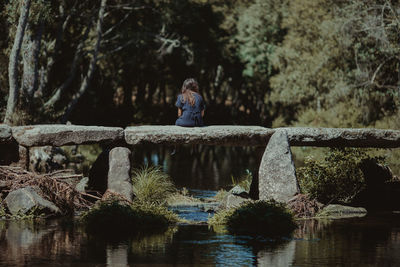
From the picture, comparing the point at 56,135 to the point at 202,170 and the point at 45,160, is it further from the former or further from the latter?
the point at 202,170

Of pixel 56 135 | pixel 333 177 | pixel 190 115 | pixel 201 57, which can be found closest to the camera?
pixel 56 135

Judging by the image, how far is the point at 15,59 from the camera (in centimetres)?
2109

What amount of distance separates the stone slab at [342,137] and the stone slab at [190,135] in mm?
868

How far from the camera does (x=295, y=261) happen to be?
8.74 metres

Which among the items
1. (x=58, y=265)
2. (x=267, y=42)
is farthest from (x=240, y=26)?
(x=58, y=265)

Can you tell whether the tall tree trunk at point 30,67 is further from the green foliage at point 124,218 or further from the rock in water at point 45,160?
the green foliage at point 124,218

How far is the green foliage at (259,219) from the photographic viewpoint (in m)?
11.4

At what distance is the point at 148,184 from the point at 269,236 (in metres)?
3.70

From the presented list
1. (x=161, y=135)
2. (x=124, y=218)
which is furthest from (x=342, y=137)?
(x=124, y=218)

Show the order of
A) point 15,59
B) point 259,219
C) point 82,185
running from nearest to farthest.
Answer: point 259,219 → point 82,185 → point 15,59

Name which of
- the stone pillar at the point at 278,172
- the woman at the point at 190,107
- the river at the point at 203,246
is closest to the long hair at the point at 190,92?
the woman at the point at 190,107

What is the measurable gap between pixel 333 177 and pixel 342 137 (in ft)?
3.11

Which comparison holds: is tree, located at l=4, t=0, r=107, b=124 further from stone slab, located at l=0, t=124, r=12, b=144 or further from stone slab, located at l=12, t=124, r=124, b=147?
stone slab, located at l=12, t=124, r=124, b=147

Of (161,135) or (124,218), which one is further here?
(161,135)
